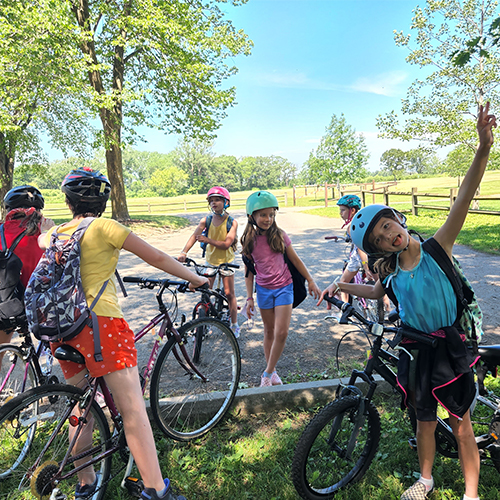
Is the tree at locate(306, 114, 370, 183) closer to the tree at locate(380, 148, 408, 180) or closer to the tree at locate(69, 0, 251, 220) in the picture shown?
the tree at locate(69, 0, 251, 220)

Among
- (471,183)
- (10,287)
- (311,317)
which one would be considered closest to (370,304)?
(311,317)

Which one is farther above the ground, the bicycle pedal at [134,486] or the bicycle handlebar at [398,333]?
the bicycle handlebar at [398,333]

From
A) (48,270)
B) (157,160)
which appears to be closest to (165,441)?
(48,270)

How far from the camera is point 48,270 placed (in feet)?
6.32

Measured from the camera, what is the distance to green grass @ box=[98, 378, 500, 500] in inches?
92.6

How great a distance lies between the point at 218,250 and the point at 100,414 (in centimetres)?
302

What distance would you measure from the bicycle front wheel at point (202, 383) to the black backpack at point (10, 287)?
125cm

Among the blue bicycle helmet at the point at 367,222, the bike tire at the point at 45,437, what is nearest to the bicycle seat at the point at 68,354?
the bike tire at the point at 45,437

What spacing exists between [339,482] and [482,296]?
469 cm

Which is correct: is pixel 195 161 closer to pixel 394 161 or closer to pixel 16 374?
pixel 394 161

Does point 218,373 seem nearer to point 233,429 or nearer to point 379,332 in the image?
point 233,429

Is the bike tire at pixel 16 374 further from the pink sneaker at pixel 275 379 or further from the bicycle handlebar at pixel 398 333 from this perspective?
the bicycle handlebar at pixel 398 333

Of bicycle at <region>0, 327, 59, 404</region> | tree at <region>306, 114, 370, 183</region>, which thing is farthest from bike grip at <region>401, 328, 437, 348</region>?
tree at <region>306, 114, 370, 183</region>

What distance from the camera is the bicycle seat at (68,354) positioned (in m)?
1.96
